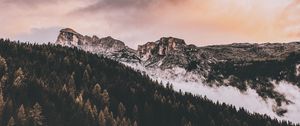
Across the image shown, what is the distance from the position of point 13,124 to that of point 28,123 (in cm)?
990

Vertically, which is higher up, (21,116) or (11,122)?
(21,116)

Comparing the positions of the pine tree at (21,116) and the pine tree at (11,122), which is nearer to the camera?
the pine tree at (11,122)

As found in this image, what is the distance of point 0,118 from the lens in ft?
641

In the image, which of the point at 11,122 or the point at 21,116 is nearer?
the point at 11,122

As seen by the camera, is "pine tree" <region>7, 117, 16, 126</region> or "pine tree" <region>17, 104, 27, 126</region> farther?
"pine tree" <region>17, 104, 27, 126</region>

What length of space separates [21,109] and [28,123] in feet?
18.6

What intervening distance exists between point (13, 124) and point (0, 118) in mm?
9024

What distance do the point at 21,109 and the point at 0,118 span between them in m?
7.97

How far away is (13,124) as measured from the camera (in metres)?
189

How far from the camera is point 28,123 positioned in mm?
198250

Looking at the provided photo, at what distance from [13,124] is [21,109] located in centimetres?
1026
